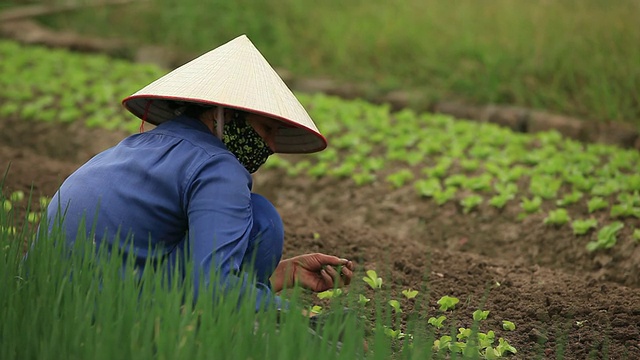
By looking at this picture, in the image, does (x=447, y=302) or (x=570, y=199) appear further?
(x=570, y=199)

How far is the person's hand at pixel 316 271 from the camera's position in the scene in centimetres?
272

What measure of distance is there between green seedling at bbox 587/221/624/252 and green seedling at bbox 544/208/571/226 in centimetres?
24

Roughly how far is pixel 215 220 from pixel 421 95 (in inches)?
202

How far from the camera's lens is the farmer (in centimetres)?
237

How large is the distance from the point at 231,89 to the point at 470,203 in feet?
8.84

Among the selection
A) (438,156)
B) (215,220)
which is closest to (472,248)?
(438,156)

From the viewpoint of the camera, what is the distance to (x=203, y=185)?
243 cm

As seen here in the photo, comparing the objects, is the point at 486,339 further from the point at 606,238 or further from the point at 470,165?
the point at 470,165

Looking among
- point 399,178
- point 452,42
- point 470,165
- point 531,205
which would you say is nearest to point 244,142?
point 531,205

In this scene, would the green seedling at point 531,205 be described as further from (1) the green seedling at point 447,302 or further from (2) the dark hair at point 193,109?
(2) the dark hair at point 193,109

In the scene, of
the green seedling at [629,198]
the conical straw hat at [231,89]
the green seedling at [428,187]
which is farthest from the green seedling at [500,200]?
the conical straw hat at [231,89]

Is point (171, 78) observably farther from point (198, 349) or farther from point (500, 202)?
point (500, 202)

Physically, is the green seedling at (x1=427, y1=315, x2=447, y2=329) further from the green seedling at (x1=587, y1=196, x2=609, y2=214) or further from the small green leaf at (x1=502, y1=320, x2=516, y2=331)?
the green seedling at (x1=587, y1=196, x2=609, y2=214)

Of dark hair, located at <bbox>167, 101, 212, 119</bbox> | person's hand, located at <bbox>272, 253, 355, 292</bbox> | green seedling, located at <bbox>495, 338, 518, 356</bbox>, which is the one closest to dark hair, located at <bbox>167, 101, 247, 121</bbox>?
dark hair, located at <bbox>167, 101, 212, 119</bbox>
